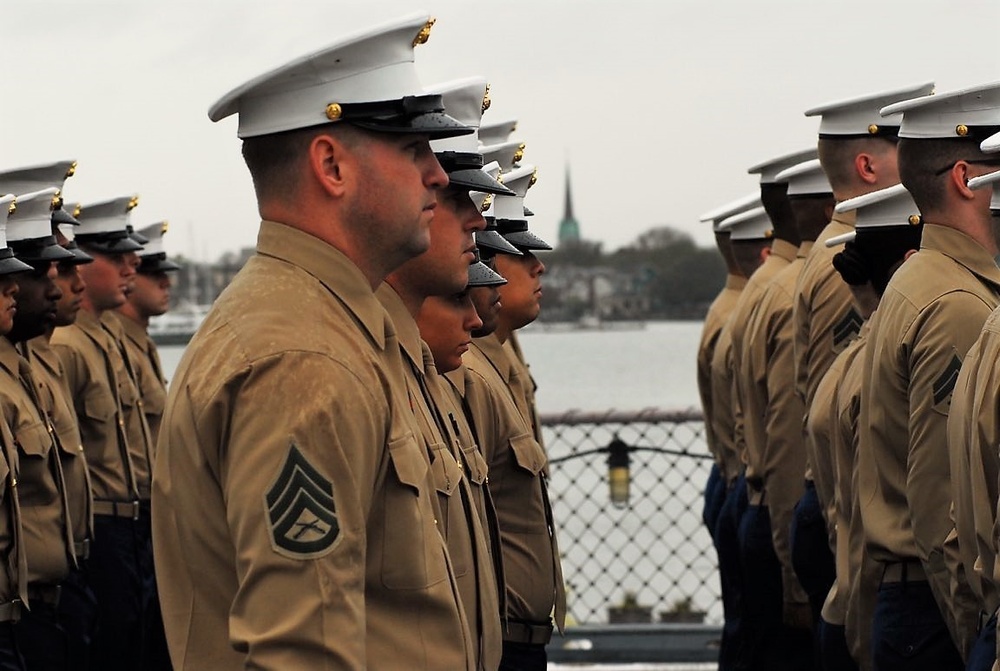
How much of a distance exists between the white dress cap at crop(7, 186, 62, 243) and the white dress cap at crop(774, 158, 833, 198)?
271cm

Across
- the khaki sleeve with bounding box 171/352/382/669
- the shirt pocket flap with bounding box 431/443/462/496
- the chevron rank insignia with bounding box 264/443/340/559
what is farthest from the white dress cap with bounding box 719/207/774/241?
the chevron rank insignia with bounding box 264/443/340/559

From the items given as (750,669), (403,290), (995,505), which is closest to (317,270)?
(403,290)

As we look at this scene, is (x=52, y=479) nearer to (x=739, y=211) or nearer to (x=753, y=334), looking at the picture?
(x=753, y=334)

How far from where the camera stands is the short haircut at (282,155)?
8.86 feet

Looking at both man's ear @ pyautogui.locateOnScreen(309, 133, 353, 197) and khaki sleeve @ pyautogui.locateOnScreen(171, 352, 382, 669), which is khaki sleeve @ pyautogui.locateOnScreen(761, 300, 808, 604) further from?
khaki sleeve @ pyautogui.locateOnScreen(171, 352, 382, 669)

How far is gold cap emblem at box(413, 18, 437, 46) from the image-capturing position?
2.85m

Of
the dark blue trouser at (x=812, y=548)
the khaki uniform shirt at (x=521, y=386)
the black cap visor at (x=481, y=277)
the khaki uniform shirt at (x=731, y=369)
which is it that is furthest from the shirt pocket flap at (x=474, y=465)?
the khaki uniform shirt at (x=731, y=369)

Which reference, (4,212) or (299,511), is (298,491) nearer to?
(299,511)

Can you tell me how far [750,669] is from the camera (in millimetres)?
7027

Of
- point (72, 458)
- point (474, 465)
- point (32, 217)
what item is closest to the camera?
point (474, 465)

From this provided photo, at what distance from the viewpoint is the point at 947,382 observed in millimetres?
4082

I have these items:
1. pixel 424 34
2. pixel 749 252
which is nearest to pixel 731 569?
pixel 749 252

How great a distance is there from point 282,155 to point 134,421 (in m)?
5.99

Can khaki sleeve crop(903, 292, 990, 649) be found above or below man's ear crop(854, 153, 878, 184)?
below
